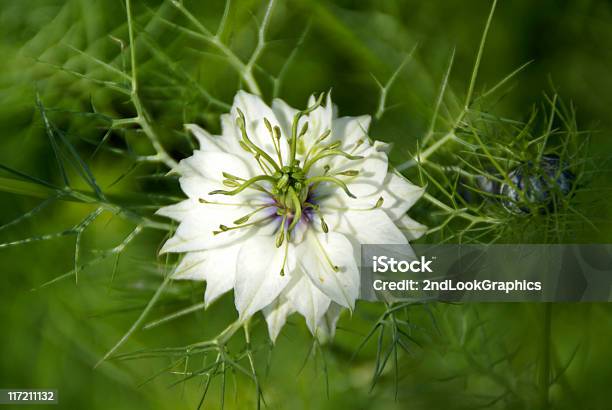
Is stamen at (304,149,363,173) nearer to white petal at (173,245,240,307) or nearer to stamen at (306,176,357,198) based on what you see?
stamen at (306,176,357,198)

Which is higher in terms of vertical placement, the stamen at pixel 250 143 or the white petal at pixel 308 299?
the stamen at pixel 250 143

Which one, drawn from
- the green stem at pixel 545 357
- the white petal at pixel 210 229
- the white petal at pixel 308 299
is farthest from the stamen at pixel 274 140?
the green stem at pixel 545 357

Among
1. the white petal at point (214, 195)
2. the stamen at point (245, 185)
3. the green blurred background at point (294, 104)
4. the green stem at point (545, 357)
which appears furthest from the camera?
the green blurred background at point (294, 104)

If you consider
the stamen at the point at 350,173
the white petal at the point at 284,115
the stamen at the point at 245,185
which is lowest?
the stamen at the point at 245,185

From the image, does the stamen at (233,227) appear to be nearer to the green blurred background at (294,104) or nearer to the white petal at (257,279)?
the white petal at (257,279)

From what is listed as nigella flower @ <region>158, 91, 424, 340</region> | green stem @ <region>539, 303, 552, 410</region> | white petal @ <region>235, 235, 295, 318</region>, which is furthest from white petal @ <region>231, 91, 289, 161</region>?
green stem @ <region>539, 303, 552, 410</region>

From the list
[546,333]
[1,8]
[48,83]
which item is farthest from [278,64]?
[546,333]

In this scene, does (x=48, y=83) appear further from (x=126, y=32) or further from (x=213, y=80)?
(x=213, y=80)
